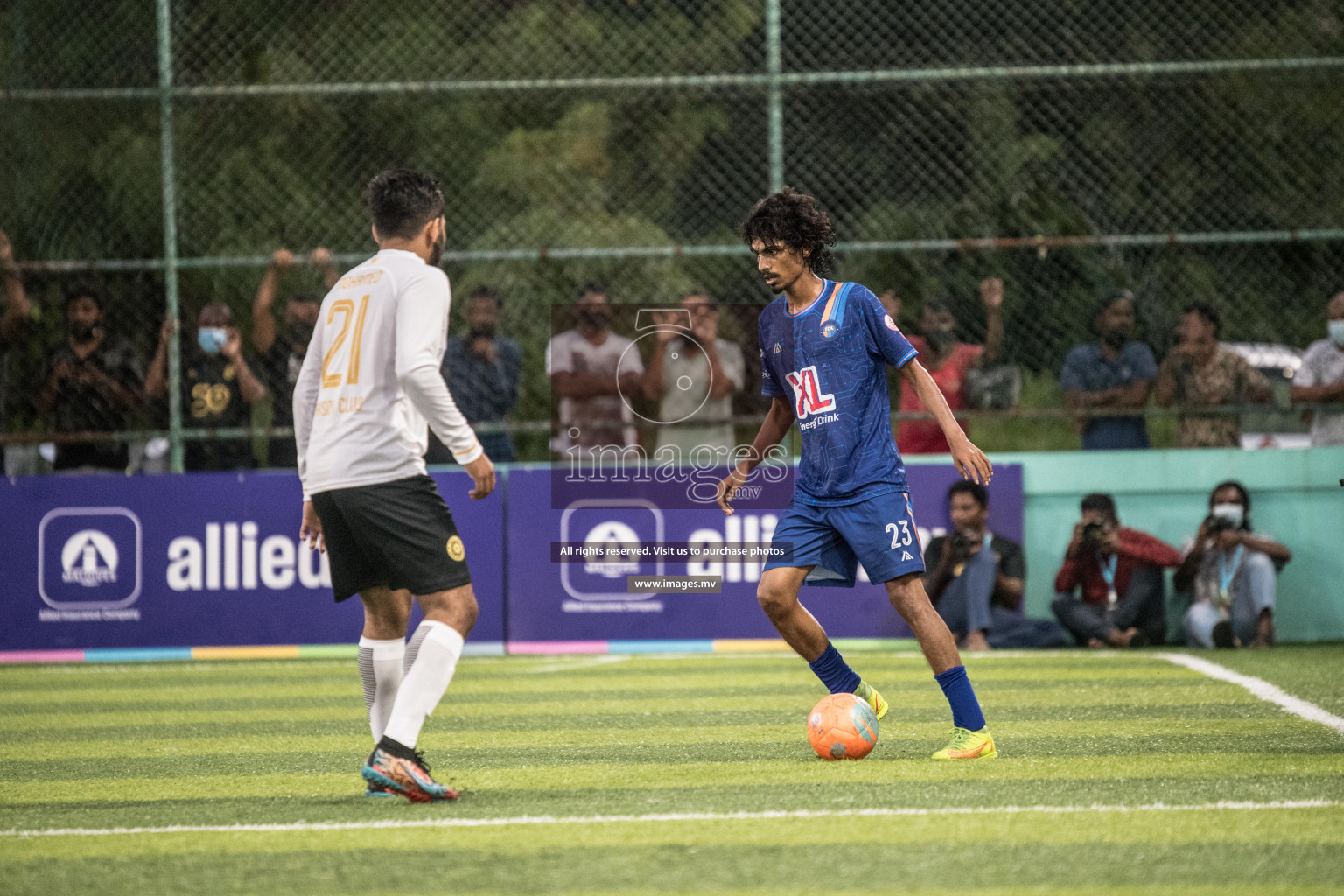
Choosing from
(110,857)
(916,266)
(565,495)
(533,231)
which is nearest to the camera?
(110,857)

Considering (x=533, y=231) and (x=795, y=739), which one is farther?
(x=533, y=231)

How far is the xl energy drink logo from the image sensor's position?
35.7ft

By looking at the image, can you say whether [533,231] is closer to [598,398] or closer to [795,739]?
[598,398]

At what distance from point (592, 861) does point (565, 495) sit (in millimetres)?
6670

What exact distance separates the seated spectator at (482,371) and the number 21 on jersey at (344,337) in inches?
224

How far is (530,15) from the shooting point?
20.0 metres

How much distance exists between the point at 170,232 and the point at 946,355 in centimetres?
573

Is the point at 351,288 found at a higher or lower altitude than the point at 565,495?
higher

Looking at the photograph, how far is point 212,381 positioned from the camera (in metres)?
11.2

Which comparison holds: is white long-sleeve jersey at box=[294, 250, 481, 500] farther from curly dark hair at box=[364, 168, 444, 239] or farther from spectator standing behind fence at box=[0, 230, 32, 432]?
spectator standing behind fence at box=[0, 230, 32, 432]

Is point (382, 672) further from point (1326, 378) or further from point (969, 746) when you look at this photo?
point (1326, 378)

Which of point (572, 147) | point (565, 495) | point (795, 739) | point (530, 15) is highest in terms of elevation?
point (530, 15)

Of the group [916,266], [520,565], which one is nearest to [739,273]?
[916,266]

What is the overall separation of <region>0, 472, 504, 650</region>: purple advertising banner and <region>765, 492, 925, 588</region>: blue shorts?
508cm
